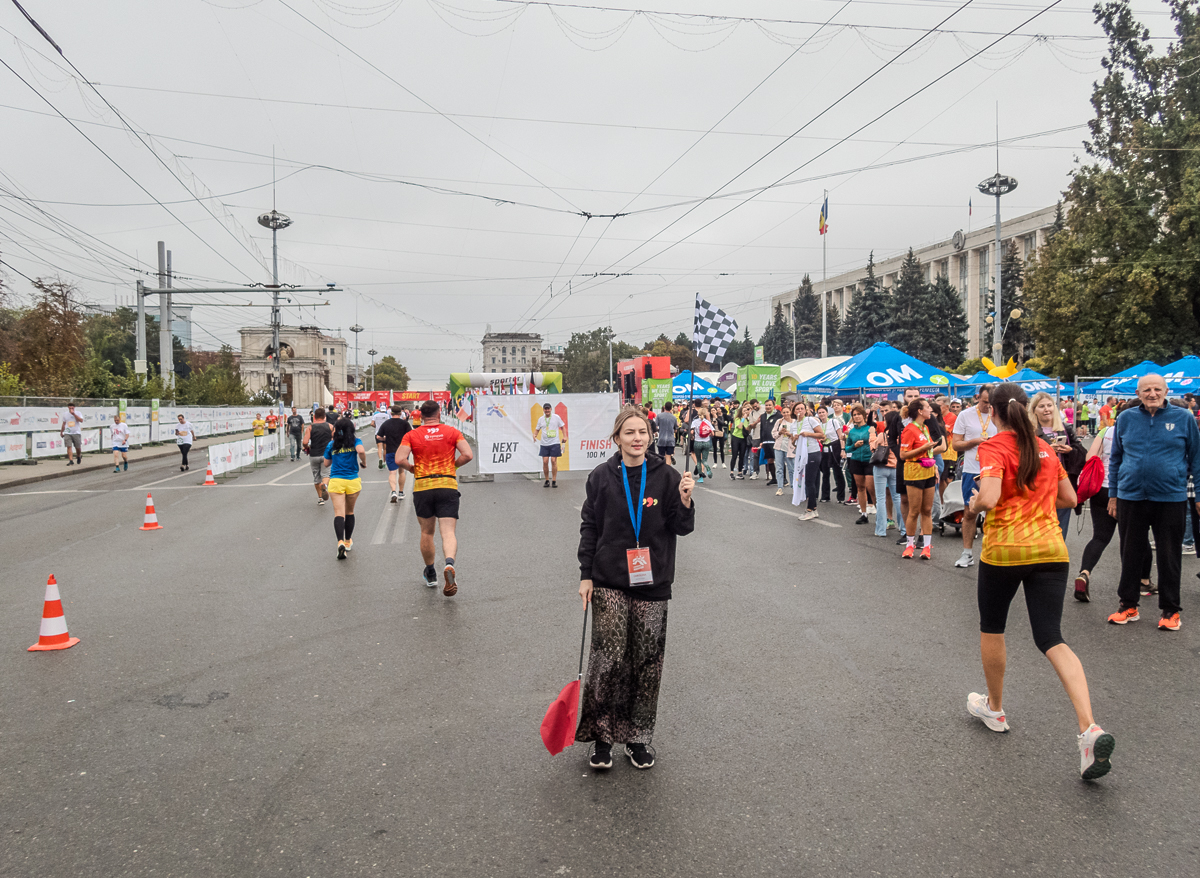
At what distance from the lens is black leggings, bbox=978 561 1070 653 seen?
3.81m

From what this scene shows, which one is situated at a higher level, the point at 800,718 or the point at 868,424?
the point at 868,424

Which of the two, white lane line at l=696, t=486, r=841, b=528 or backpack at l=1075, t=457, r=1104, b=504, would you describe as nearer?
backpack at l=1075, t=457, r=1104, b=504

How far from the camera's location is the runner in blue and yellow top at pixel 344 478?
9.21 metres

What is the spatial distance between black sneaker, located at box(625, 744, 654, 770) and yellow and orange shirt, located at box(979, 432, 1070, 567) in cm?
193

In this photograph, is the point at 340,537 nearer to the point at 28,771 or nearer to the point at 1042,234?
the point at 28,771

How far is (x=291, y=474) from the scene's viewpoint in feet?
71.3

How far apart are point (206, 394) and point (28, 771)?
49181 mm

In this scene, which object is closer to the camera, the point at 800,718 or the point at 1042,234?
the point at 800,718

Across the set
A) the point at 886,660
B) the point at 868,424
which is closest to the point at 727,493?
the point at 868,424

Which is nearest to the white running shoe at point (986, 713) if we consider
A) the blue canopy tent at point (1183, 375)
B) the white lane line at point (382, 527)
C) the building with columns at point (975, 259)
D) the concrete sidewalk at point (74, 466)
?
the white lane line at point (382, 527)

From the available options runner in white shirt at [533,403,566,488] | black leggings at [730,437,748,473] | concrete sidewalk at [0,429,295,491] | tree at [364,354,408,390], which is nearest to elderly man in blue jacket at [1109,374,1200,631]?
runner in white shirt at [533,403,566,488]

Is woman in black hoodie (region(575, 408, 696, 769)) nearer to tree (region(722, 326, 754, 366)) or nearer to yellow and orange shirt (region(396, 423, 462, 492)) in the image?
yellow and orange shirt (region(396, 423, 462, 492))

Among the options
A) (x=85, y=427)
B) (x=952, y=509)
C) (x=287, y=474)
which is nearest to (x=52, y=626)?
(x=952, y=509)

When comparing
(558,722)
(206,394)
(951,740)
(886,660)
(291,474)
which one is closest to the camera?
(558,722)
